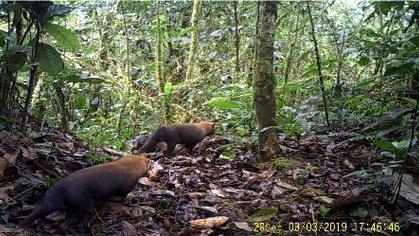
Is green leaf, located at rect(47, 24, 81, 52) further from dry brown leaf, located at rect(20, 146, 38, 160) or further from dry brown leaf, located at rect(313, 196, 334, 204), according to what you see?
dry brown leaf, located at rect(313, 196, 334, 204)

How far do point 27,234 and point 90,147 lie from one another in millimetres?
2039

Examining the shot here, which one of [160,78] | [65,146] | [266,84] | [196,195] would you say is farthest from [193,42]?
[196,195]

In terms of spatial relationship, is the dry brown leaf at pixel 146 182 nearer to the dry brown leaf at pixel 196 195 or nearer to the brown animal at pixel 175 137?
the dry brown leaf at pixel 196 195

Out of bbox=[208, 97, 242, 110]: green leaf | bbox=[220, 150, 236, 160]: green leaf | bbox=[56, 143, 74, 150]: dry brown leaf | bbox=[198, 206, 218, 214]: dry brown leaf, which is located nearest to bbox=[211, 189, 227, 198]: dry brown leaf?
bbox=[198, 206, 218, 214]: dry brown leaf

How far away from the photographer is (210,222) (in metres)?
3.24

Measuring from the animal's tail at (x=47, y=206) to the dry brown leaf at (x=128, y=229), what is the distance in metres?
0.45

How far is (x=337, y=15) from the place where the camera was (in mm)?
9031

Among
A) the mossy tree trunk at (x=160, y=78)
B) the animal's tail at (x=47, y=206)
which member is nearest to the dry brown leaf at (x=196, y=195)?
the animal's tail at (x=47, y=206)

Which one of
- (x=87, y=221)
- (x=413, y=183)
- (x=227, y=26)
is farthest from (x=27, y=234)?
(x=227, y=26)

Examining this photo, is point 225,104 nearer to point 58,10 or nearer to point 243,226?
point 58,10

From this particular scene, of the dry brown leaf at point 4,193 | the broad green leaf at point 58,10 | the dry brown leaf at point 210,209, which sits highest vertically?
the broad green leaf at point 58,10

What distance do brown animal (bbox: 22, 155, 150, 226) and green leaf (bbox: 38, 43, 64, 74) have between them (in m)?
1.05

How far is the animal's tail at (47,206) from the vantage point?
289 centimetres

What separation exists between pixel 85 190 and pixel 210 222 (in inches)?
34.2
